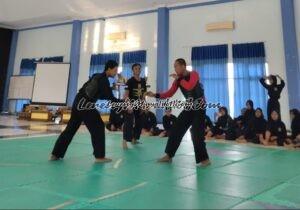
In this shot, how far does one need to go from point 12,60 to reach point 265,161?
16162 mm

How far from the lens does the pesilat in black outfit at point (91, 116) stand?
147 inches

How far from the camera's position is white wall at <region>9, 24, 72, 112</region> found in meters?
15.0

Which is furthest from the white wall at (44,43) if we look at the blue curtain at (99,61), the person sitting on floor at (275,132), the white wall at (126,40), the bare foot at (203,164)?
the bare foot at (203,164)

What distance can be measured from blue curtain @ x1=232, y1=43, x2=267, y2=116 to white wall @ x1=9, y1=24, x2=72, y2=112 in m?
8.44

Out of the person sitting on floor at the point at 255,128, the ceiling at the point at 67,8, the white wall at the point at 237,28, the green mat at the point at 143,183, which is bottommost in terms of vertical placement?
the green mat at the point at 143,183

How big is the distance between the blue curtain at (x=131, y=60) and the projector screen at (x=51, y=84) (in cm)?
304

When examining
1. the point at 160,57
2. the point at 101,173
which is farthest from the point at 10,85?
the point at 101,173

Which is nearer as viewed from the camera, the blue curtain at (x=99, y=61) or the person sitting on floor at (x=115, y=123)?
the person sitting on floor at (x=115, y=123)

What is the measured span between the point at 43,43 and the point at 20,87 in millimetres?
2703

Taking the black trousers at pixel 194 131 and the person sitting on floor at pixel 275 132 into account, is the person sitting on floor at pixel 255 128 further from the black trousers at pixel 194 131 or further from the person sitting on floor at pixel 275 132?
the black trousers at pixel 194 131

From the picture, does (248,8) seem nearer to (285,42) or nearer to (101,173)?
(285,42)

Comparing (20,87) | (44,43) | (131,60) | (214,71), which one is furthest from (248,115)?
(20,87)

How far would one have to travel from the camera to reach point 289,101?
32.7 ft

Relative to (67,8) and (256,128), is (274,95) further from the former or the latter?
(67,8)
